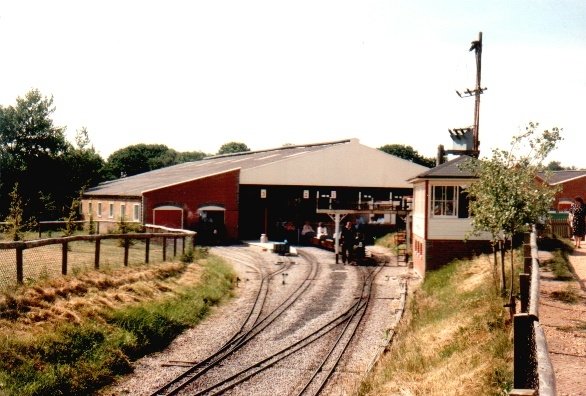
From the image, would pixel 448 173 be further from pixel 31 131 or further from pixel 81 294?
pixel 31 131

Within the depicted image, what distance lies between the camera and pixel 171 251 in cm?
2248

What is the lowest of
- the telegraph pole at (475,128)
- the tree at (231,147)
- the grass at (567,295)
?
the grass at (567,295)

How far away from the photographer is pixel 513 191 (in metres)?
12.5

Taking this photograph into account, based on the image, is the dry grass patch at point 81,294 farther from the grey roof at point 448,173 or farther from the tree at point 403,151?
the tree at point 403,151

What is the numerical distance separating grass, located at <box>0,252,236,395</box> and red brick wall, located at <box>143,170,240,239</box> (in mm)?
19804

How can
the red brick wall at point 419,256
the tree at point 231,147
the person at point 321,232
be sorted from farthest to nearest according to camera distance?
1. the tree at point 231,147
2. the person at point 321,232
3. the red brick wall at point 419,256

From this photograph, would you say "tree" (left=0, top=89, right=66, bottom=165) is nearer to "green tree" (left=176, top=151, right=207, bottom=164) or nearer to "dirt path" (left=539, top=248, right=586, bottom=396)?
"dirt path" (left=539, top=248, right=586, bottom=396)

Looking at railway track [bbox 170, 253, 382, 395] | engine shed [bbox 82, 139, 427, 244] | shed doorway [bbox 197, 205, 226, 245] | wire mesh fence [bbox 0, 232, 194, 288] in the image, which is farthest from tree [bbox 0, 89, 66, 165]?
railway track [bbox 170, 253, 382, 395]

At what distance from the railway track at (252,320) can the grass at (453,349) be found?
3480 mm

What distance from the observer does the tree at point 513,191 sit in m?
12.5

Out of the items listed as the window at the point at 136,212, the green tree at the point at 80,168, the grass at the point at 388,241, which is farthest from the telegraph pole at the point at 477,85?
the green tree at the point at 80,168

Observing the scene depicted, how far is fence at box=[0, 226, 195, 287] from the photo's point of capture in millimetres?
11992

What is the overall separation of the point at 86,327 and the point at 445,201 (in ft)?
51.1

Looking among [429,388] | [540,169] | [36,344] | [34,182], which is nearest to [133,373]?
[36,344]
